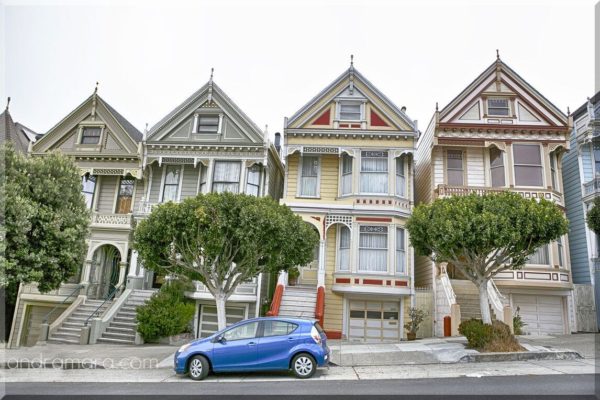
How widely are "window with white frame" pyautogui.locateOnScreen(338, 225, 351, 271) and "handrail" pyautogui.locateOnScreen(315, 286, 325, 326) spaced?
5.74 ft

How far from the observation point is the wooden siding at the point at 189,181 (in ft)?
73.4

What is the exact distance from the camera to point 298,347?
10.5 meters

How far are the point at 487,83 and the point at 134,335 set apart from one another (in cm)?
2002

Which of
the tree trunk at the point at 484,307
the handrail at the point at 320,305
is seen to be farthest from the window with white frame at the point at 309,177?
the tree trunk at the point at 484,307

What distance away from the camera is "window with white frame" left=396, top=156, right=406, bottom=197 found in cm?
2080

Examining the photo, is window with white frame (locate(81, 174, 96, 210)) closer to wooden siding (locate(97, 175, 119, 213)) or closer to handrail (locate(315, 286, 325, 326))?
wooden siding (locate(97, 175, 119, 213))

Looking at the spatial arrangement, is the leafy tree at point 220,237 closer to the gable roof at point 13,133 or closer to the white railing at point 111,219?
the white railing at point 111,219

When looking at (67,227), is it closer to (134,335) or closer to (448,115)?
(134,335)

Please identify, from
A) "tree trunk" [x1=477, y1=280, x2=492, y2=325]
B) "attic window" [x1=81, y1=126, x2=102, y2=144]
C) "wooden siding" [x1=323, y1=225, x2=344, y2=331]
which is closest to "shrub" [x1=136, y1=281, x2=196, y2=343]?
"wooden siding" [x1=323, y1=225, x2=344, y2=331]

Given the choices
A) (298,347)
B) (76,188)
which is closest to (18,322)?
(76,188)

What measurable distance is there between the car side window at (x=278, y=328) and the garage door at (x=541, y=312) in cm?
1324

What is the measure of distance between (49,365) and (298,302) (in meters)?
9.37

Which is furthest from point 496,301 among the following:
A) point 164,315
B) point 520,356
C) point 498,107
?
point 164,315

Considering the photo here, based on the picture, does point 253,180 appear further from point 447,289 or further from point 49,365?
point 49,365
